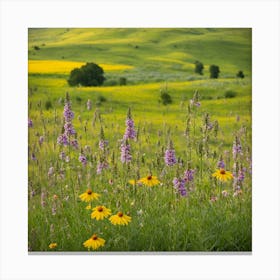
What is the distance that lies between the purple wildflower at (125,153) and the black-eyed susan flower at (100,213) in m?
0.51

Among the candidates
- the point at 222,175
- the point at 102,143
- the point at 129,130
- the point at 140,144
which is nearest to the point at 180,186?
the point at 222,175

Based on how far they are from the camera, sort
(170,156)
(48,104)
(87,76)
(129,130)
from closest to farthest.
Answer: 1. (170,156)
2. (129,130)
3. (48,104)
4. (87,76)

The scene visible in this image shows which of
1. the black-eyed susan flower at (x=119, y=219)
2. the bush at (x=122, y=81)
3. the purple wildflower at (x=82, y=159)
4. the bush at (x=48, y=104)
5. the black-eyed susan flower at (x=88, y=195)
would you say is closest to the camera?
the black-eyed susan flower at (x=119, y=219)

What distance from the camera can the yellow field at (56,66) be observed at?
19.2ft

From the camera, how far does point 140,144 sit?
5.80 meters

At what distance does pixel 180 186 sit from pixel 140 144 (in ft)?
1.92

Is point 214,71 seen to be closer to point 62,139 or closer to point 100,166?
point 100,166

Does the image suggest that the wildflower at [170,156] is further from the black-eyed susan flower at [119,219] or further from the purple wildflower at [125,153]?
the black-eyed susan flower at [119,219]

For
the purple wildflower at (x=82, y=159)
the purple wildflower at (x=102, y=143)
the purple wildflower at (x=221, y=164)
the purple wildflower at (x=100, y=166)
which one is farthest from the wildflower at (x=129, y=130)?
the purple wildflower at (x=221, y=164)

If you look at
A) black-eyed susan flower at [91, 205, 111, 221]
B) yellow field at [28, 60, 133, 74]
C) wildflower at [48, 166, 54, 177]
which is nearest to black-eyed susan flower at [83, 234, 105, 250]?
black-eyed susan flower at [91, 205, 111, 221]

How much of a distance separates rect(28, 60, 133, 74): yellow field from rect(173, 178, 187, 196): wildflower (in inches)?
52.4
